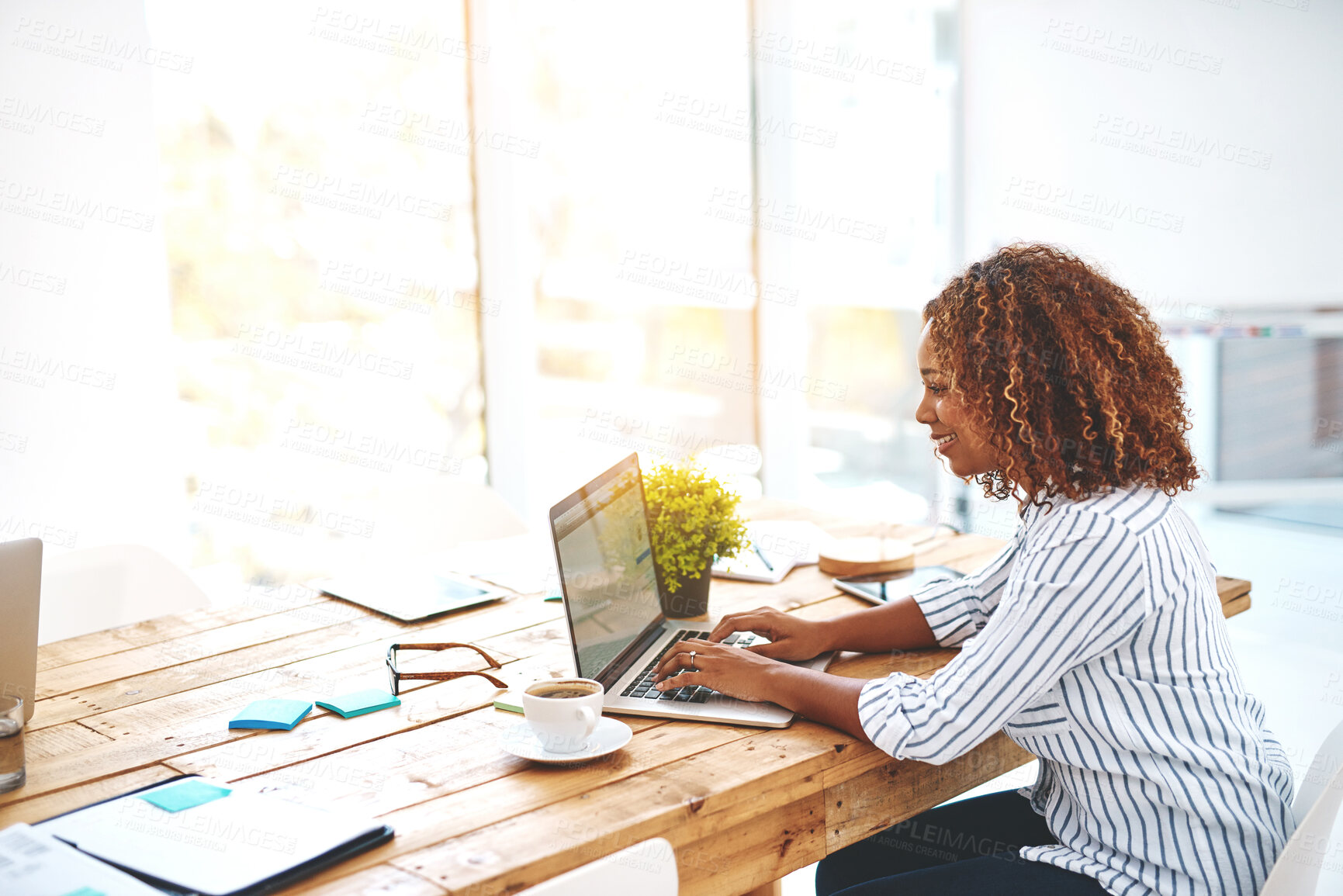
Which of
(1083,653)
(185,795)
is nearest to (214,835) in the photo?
(185,795)

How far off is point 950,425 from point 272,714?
3.08ft

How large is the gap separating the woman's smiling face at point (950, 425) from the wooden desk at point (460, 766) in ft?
0.98

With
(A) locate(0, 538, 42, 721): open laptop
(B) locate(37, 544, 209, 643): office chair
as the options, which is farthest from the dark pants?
(B) locate(37, 544, 209, 643): office chair

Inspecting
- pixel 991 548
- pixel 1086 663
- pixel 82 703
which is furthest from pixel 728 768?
pixel 991 548

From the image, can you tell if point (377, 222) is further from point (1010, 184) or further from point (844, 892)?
point (844, 892)

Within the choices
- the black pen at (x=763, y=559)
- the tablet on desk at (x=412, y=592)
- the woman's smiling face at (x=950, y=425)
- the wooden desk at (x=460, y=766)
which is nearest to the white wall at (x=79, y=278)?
the tablet on desk at (x=412, y=592)

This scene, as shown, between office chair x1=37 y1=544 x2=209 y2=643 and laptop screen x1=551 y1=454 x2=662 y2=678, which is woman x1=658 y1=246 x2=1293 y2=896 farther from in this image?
office chair x1=37 y1=544 x2=209 y2=643

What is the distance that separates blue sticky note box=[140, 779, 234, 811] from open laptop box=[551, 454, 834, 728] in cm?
42

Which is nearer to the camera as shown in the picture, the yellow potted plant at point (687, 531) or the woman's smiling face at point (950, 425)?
the woman's smiling face at point (950, 425)

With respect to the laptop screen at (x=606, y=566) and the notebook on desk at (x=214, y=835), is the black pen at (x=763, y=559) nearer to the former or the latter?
the laptop screen at (x=606, y=566)

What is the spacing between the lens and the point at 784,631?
5.14 feet

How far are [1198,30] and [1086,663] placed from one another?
2.47 meters

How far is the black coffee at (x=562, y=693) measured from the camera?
1268 mm

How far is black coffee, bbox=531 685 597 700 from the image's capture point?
4.16 feet
